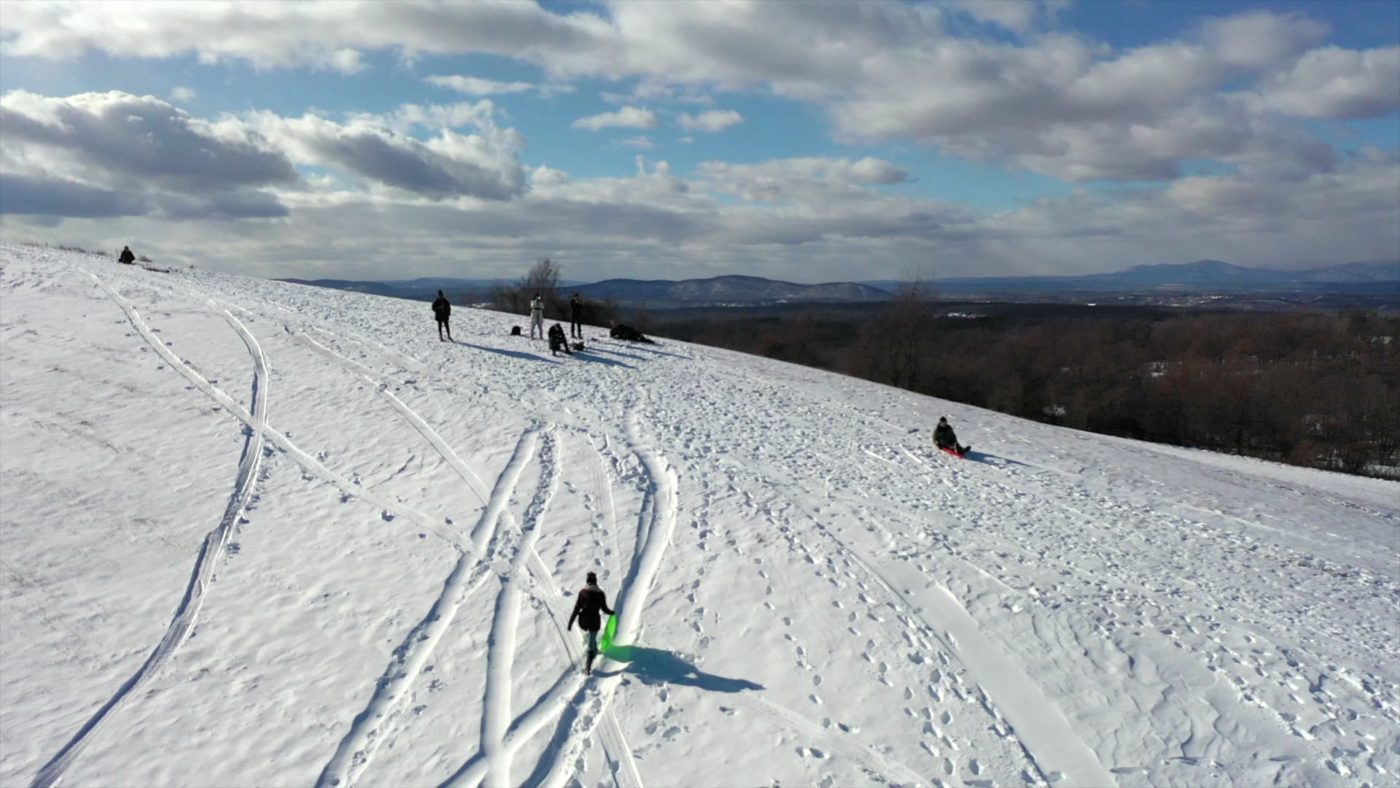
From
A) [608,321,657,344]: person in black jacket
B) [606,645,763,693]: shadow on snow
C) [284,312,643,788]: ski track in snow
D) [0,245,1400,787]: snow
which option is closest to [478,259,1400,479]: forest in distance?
[608,321,657,344]: person in black jacket

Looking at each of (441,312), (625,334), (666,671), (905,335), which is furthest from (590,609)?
(905,335)

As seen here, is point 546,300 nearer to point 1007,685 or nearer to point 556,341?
point 556,341

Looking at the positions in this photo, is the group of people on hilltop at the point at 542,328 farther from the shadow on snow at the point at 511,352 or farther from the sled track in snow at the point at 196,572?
the sled track in snow at the point at 196,572

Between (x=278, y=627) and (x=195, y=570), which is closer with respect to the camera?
(x=278, y=627)

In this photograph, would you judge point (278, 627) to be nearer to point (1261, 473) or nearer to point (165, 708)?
point (165, 708)

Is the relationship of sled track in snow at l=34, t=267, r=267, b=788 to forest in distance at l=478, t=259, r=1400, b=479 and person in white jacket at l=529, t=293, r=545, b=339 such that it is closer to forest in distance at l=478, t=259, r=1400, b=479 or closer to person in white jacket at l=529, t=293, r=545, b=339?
person in white jacket at l=529, t=293, r=545, b=339

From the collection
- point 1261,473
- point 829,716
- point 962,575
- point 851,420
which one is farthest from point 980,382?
point 829,716
